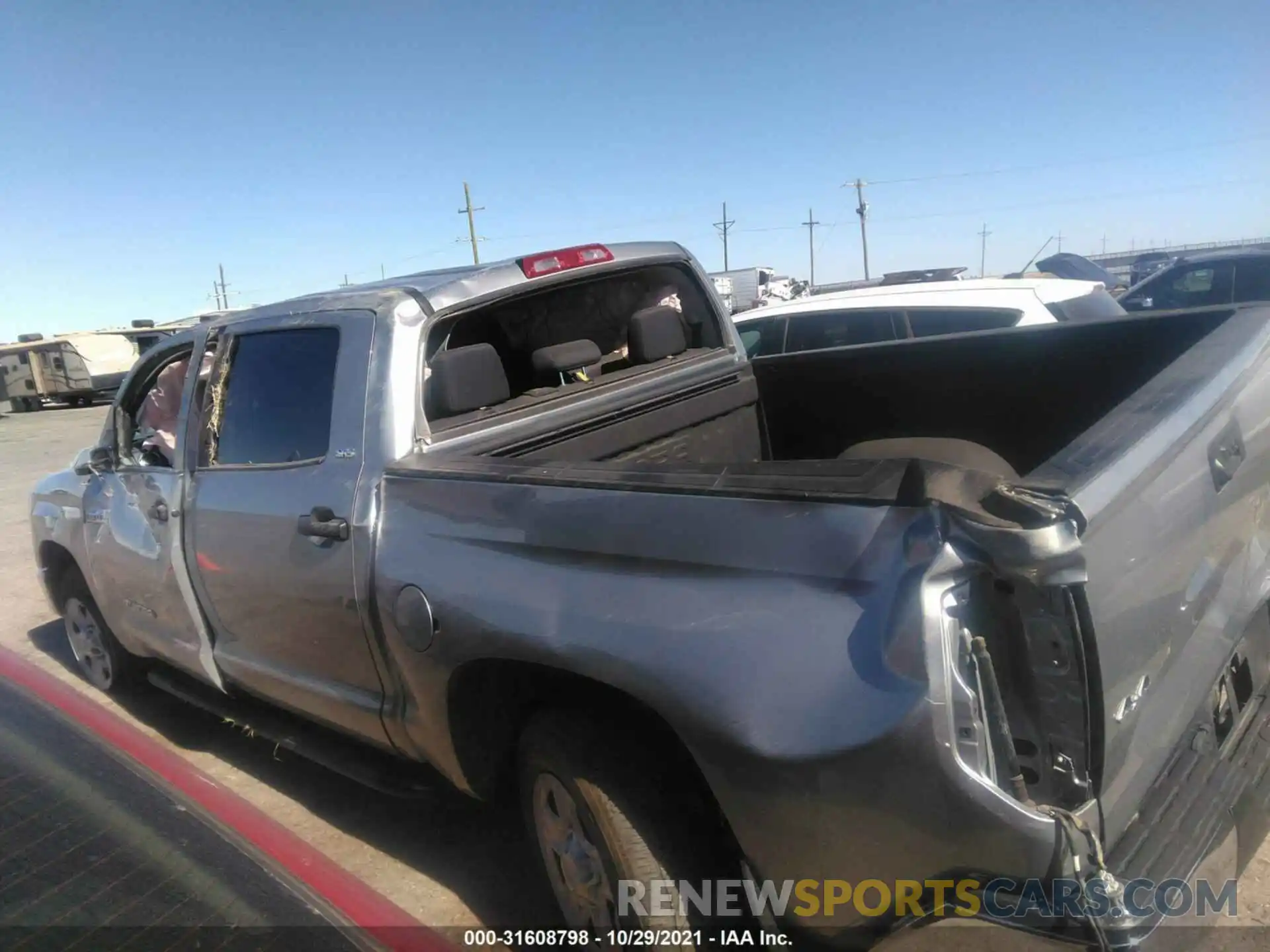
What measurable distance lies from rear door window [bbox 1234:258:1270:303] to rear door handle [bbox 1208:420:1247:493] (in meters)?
9.38

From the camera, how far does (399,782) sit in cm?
295

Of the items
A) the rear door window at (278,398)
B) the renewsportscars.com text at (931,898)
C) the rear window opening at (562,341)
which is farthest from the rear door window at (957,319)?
the renewsportscars.com text at (931,898)

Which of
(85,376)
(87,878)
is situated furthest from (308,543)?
(85,376)

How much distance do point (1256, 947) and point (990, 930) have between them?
1.35 m

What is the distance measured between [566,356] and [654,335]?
48cm

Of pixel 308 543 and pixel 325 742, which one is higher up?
pixel 308 543

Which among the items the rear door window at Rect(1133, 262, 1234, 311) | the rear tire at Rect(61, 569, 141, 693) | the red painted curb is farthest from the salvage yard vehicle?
the rear door window at Rect(1133, 262, 1234, 311)

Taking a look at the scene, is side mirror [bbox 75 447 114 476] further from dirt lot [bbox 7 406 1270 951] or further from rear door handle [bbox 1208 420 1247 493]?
rear door handle [bbox 1208 420 1247 493]

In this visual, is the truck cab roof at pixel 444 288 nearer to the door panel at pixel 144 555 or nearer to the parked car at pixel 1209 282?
the door panel at pixel 144 555

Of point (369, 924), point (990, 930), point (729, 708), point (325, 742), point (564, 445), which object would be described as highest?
point (564, 445)

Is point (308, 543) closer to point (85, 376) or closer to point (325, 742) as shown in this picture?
point (325, 742)

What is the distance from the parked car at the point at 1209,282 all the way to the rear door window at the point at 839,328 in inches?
172

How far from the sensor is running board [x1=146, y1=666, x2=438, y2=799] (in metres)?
2.96

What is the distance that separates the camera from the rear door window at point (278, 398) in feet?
9.96
